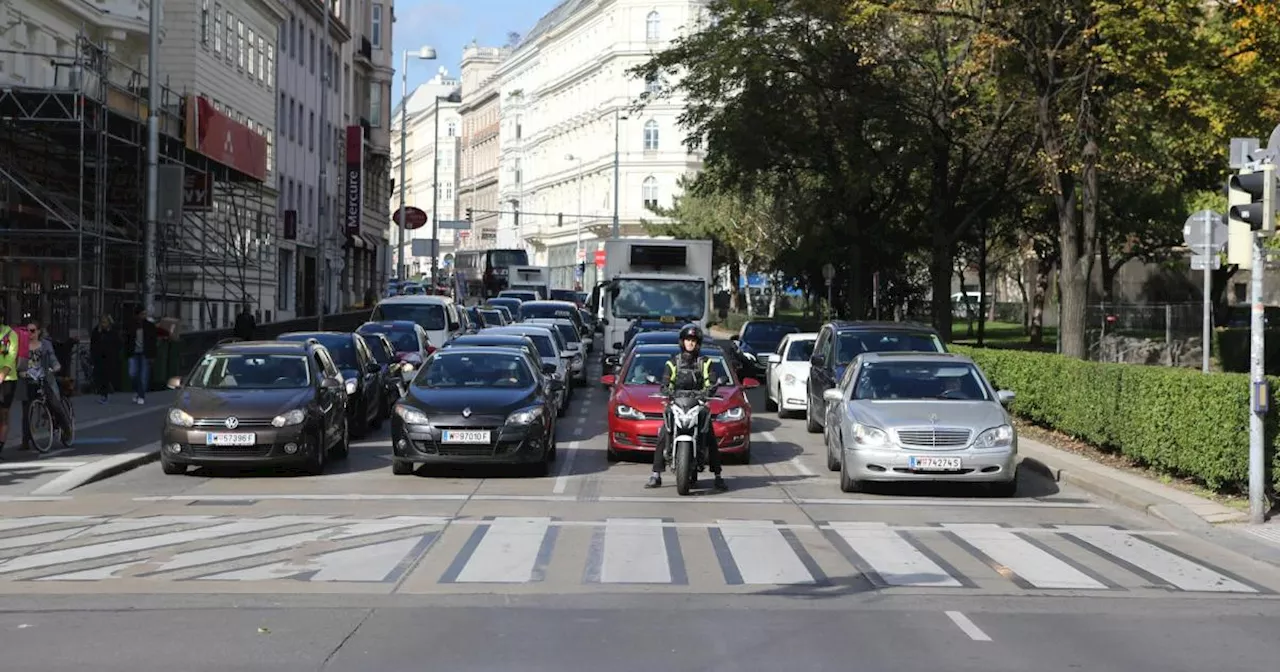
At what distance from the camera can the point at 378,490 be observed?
17.7 m

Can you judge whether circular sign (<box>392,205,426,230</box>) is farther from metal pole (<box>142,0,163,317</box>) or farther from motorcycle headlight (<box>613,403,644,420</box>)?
motorcycle headlight (<box>613,403,644,420</box>)

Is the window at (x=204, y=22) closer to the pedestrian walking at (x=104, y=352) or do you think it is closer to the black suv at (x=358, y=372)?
the pedestrian walking at (x=104, y=352)

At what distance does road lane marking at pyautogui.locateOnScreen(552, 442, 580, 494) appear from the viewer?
18.2 meters

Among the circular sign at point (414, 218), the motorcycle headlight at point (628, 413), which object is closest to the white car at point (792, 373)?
the motorcycle headlight at point (628, 413)

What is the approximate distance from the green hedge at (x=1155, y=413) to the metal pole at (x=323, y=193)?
24266 mm

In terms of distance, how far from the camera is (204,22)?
50.7 m

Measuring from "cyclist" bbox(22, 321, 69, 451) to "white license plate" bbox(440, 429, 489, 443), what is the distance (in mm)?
5391

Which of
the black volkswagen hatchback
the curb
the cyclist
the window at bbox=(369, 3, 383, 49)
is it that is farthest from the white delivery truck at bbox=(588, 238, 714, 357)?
the window at bbox=(369, 3, 383, 49)

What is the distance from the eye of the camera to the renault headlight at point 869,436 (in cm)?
1745

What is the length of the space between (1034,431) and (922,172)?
66.7 feet

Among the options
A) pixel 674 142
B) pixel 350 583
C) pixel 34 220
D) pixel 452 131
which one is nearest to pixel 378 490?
pixel 350 583

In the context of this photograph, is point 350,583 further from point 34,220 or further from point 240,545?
point 34,220

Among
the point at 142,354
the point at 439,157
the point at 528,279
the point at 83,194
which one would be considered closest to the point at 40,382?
the point at 142,354

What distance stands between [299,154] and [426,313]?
32.5 metres
